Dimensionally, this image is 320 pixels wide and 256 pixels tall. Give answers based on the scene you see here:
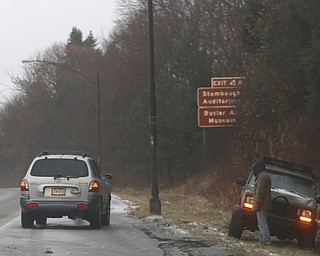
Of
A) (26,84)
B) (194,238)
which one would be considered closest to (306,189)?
(194,238)

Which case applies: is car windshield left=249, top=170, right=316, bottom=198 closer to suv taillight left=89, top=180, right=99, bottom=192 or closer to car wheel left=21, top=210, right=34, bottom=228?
suv taillight left=89, top=180, right=99, bottom=192

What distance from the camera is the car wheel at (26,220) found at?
18266 mm

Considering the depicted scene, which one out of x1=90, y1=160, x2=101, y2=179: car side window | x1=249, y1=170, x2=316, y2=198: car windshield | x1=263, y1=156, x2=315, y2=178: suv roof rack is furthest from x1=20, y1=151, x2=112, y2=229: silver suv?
x1=263, y1=156, x2=315, y2=178: suv roof rack

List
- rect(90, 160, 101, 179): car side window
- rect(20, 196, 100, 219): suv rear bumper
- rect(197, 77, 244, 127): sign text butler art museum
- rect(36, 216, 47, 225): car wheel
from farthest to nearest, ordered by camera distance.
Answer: rect(197, 77, 244, 127): sign text butler art museum
rect(36, 216, 47, 225): car wheel
rect(90, 160, 101, 179): car side window
rect(20, 196, 100, 219): suv rear bumper

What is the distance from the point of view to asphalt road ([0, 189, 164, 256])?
1322cm

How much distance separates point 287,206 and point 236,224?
1100 mm

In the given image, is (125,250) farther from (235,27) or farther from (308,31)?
(235,27)

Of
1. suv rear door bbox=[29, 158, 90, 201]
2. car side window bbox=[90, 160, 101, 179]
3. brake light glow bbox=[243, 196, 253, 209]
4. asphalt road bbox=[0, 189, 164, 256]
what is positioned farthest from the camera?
car side window bbox=[90, 160, 101, 179]

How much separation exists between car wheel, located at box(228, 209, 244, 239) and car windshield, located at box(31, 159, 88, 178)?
4298mm

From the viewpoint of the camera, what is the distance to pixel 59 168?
18.4 metres

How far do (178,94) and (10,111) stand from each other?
171 feet

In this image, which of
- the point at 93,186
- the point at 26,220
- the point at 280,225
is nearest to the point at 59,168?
the point at 93,186

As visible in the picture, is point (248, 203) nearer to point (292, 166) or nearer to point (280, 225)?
point (280, 225)

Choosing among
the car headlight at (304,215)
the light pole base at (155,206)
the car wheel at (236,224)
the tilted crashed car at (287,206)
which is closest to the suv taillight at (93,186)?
the tilted crashed car at (287,206)
